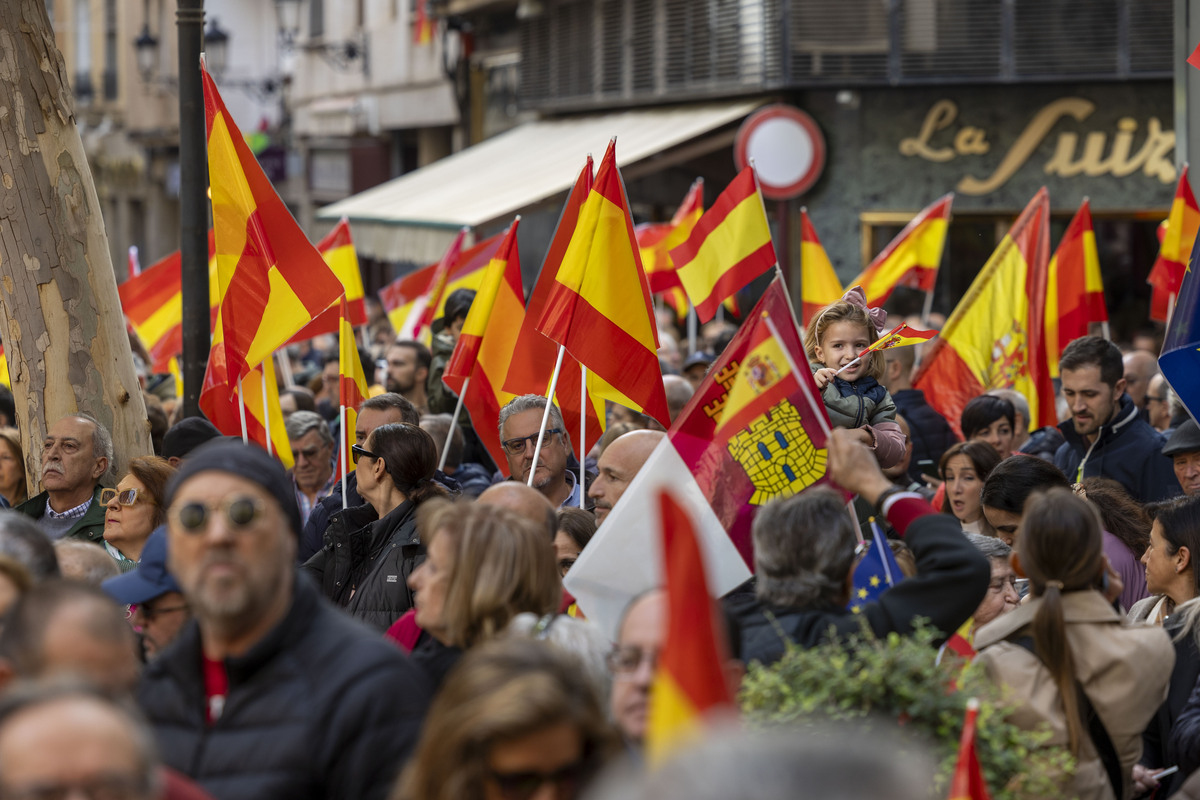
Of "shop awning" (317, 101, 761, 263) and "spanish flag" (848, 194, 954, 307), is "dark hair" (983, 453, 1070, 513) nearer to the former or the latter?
"spanish flag" (848, 194, 954, 307)

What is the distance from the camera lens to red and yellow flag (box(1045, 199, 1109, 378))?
10.6 m

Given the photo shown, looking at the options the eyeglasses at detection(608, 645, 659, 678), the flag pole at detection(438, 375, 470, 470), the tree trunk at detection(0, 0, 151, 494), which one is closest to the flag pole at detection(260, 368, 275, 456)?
the tree trunk at detection(0, 0, 151, 494)

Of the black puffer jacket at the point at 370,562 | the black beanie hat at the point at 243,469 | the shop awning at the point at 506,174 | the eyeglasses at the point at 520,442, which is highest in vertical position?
the shop awning at the point at 506,174

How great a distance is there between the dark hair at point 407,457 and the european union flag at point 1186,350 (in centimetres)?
290

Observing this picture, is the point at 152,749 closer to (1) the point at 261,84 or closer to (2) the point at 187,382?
(2) the point at 187,382

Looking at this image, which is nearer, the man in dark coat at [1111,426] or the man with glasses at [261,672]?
the man with glasses at [261,672]

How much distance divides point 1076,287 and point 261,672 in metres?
8.60

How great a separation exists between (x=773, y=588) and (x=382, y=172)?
1111 inches

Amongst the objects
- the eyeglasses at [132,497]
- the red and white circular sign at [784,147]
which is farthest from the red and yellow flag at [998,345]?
the red and white circular sign at [784,147]

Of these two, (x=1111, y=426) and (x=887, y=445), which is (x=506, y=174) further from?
(x=887, y=445)

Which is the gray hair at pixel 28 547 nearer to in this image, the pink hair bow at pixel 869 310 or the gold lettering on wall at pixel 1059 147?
the pink hair bow at pixel 869 310

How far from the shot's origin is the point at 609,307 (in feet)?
22.4

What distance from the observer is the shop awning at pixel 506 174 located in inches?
701

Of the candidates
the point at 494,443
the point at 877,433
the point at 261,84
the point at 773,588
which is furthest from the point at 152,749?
the point at 261,84
